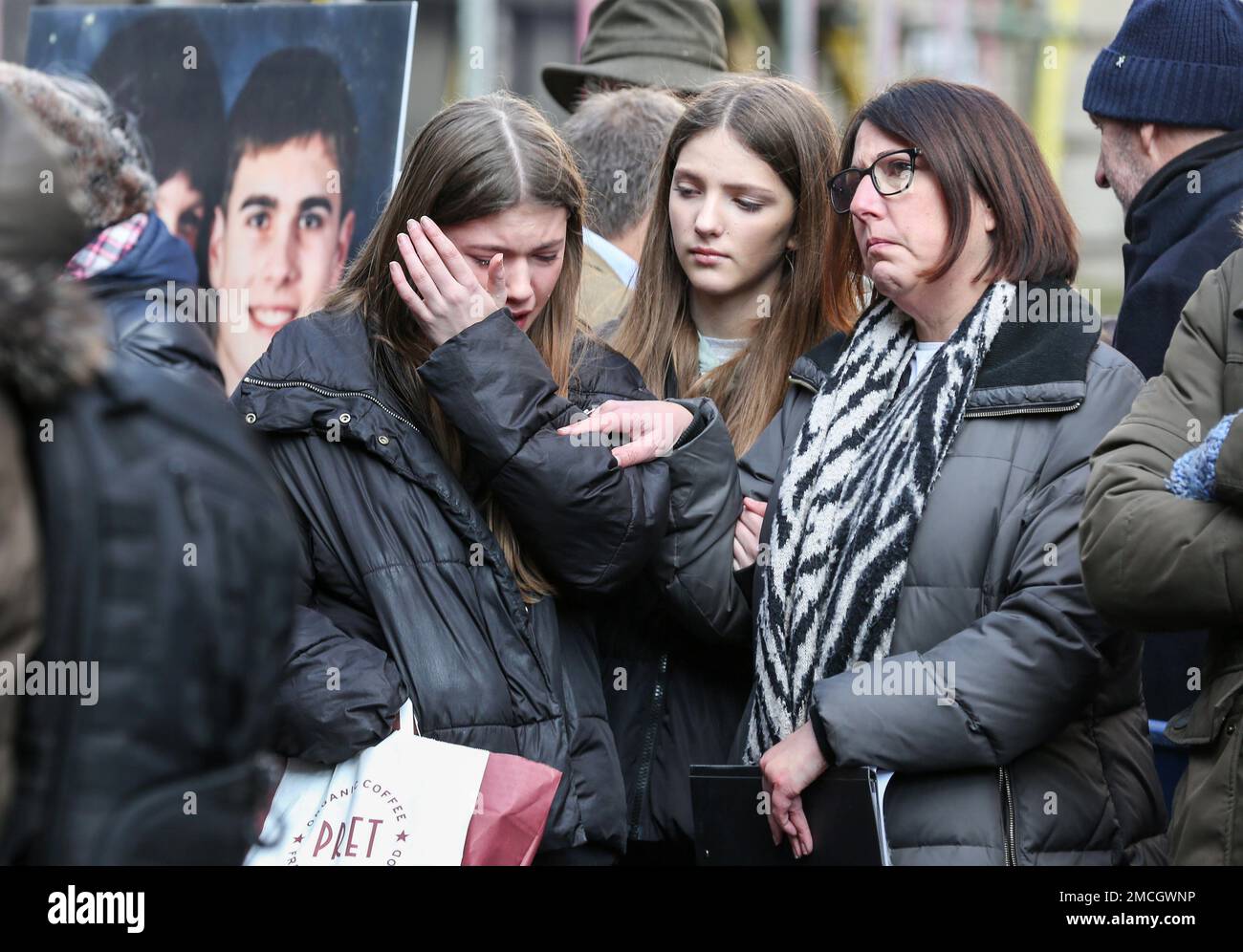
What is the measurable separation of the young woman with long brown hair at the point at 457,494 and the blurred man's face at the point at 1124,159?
1.48m

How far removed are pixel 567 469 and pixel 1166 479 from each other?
1.03 metres

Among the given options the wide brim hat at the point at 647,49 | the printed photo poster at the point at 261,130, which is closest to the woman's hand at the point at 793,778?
the printed photo poster at the point at 261,130

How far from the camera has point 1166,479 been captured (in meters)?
2.62

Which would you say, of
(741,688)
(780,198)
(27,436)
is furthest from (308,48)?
(27,436)

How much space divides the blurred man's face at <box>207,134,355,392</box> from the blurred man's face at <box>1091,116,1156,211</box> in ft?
6.18

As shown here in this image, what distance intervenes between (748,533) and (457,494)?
635 mm

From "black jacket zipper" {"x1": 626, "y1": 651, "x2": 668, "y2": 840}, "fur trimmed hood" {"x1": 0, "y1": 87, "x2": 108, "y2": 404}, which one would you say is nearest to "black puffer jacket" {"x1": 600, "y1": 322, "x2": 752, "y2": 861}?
"black jacket zipper" {"x1": 626, "y1": 651, "x2": 668, "y2": 840}

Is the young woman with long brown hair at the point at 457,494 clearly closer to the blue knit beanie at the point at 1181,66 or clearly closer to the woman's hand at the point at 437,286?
the woman's hand at the point at 437,286

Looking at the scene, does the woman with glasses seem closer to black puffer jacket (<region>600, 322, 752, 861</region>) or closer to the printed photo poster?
black puffer jacket (<region>600, 322, 752, 861</region>)

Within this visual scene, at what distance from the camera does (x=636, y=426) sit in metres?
3.19

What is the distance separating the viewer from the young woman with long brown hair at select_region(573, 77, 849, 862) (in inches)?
129

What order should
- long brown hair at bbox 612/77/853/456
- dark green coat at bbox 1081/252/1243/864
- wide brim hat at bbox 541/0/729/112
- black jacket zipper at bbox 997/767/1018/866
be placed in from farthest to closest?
1. wide brim hat at bbox 541/0/729/112
2. long brown hair at bbox 612/77/853/456
3. black jacket zipper at bbox 997/767/1018/866
4. dark green coat at bbox 1081/252/1243/864

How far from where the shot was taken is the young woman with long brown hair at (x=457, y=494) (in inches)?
112

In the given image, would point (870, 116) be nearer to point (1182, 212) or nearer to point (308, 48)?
point (1182, 212)
